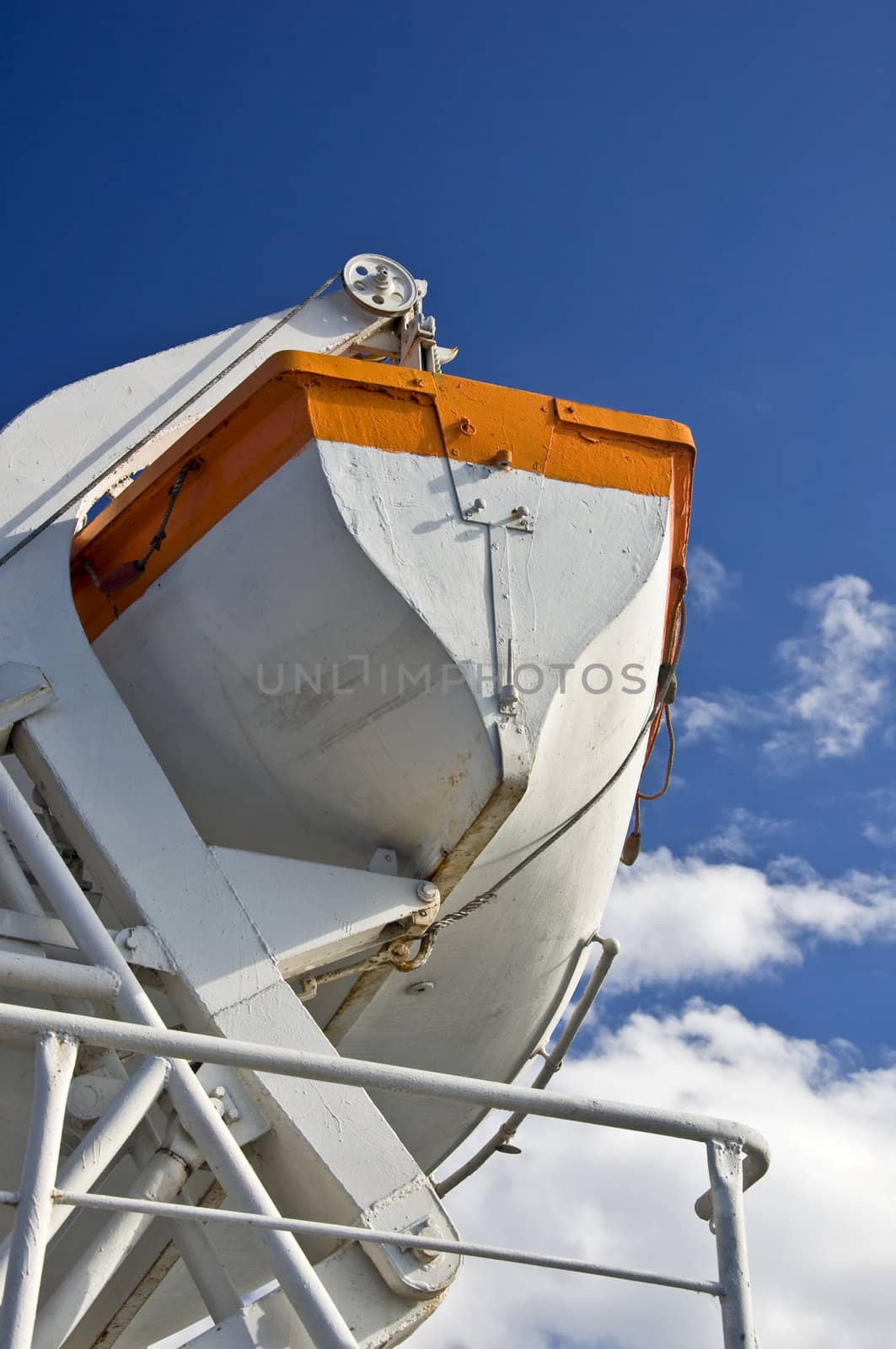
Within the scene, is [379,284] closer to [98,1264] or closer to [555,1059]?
[555,1059]

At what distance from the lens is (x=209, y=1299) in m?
4.02

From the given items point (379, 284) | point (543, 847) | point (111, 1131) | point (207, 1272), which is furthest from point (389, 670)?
point (379, 284)

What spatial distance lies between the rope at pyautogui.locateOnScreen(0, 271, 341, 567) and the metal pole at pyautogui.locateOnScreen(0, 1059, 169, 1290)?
7.79 feet

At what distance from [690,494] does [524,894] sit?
186cm

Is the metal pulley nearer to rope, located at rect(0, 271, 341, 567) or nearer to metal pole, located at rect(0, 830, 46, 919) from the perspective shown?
rope, located at rect(0, 271, 341, 567)

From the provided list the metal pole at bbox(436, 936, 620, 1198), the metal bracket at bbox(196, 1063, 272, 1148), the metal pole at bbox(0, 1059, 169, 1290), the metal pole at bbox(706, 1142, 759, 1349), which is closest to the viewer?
the metal pole at bbox(706, 1142, 759, 1349)

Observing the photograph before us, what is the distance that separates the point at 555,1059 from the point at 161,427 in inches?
138

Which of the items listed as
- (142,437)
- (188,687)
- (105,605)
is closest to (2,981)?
(188,687)

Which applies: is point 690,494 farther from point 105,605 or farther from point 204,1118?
point 204,1118

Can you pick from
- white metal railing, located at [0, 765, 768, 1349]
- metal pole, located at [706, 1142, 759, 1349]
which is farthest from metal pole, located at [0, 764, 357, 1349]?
metal pole, located at [706, 1142, 759, 1349]

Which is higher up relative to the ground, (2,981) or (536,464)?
(536,464)

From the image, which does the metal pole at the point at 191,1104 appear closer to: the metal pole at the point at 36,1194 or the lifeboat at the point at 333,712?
the lifeboat at the point at 333,712

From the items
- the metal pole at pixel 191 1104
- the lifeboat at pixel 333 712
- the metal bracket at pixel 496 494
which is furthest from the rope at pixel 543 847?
the metal pole at pixel 191 1104

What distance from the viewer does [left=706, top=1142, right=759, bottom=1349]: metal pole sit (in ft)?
9.67
